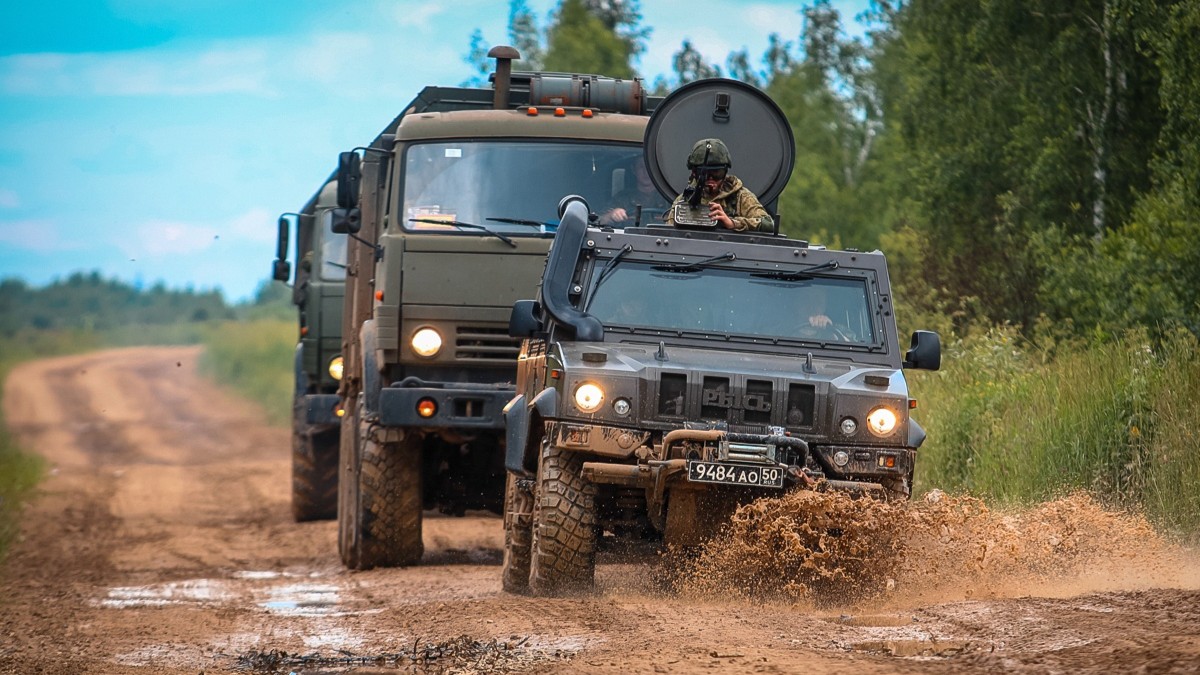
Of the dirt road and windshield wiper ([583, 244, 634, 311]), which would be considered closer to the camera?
the dirt road

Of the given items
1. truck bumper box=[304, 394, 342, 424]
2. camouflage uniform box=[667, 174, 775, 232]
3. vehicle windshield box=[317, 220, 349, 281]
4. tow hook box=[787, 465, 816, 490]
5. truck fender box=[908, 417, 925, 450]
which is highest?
camouflage uniform box=[667, 174, 775, 232]

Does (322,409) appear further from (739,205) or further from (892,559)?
(892,559)

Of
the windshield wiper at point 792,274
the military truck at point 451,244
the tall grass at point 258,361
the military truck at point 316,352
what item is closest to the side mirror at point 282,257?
the military truck at point 316,352

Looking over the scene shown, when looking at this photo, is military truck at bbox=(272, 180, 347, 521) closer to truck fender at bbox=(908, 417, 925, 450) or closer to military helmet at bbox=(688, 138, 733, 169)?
military helmet at bbox=(688, 138, 733, 169)

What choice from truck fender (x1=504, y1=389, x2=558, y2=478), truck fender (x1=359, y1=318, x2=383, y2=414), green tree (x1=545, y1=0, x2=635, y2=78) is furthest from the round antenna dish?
green tree (x1=545, y1=0, x2=635, y2=78)

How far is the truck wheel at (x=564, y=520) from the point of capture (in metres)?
8.91

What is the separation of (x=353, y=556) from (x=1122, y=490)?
209 inches

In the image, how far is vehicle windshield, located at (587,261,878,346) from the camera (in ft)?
30.8

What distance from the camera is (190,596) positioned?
36.1ft

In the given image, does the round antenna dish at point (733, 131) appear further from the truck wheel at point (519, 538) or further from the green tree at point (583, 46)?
the green tree at point (583, 46)

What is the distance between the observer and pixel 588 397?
28.6ft

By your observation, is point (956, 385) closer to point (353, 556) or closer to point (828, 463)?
point (353, 556)

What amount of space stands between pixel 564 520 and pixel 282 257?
321 inches

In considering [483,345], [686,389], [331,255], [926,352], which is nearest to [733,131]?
[483,345]
